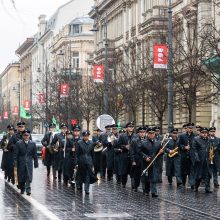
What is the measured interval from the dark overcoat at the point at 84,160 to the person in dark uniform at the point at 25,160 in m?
1.15

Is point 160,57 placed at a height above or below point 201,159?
above

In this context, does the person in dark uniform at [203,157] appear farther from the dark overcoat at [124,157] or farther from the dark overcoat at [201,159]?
the dark overcoat at [124,157]

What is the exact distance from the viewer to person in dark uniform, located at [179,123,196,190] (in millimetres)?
22969

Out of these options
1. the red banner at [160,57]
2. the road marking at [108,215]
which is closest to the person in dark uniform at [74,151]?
the road marking at [108,215]

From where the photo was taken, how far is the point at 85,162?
21188 millimetres

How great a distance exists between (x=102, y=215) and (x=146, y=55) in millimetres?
29365

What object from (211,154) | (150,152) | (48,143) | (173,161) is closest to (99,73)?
(48,143)

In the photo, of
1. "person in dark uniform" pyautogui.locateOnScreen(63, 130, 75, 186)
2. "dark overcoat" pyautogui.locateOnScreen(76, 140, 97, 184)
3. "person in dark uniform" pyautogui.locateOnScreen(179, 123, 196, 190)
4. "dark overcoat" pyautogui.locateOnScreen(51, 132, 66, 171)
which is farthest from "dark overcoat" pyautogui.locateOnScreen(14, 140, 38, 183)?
"dark overcoat" pyautogui.locateOnScreen(51, 132, 66, 171)

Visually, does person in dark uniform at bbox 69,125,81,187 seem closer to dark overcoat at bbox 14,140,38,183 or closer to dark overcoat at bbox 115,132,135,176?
dark overcoat at bbox 115,132,135,176

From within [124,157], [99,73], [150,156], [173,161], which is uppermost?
[99,73]

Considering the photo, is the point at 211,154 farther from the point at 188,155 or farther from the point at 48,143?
the point at 48,143

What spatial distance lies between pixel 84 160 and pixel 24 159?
5.02 ft

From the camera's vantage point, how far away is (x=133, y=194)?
21.2 m

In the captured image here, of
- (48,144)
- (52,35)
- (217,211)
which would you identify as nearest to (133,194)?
(217,211)
